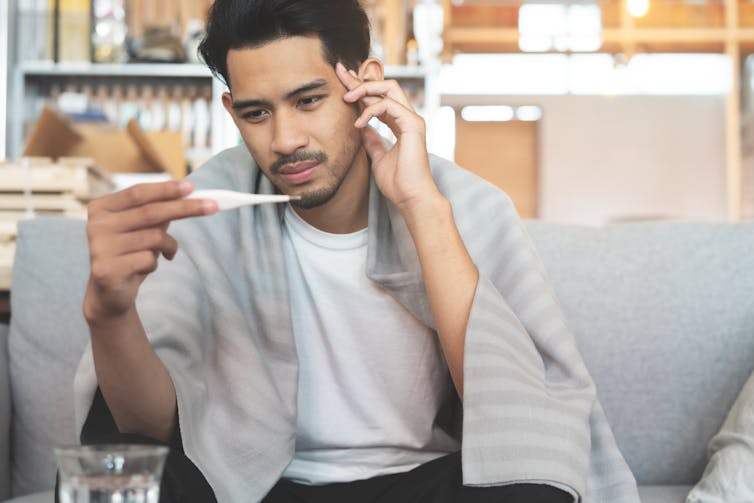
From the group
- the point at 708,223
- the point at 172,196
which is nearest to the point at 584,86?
the point at 708,223

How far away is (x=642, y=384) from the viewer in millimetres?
1729

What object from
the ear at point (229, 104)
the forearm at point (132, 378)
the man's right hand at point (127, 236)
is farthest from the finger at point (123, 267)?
the ear at point (229, 104)

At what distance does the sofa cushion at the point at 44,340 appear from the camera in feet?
5.59

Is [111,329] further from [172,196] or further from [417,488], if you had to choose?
[417,488]

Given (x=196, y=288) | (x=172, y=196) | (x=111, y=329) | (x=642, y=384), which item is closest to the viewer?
(x=172, y=196)

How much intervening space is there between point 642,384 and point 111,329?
0.97 meters

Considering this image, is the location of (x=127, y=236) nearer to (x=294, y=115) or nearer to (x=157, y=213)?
(x=157, y=213)

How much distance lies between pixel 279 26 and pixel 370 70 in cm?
16

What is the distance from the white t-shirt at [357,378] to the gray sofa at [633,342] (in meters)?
0.37

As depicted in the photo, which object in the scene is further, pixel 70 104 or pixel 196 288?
pixel 70 104

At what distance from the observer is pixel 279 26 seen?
1.46 metres

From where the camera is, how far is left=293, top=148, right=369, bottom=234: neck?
60.7 inches

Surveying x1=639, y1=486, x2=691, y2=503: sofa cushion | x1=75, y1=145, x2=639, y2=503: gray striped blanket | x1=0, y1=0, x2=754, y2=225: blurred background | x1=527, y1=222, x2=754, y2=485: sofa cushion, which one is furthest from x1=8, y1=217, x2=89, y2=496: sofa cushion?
x1=0, y1=0, x2=754, y2=225: blurred background

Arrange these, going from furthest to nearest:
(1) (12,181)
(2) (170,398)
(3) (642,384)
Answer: (1) (12,181), (3) (642,384), (2) (170,398)
